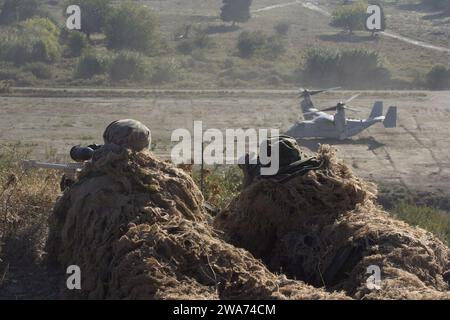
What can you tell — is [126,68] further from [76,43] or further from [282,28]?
[282,28]

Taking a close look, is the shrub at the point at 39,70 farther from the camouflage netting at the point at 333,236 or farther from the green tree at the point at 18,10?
the camouflage netting at the point at 333,236

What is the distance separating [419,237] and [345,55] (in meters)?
43.8

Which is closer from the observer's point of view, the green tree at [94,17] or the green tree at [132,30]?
the green tree at [132,30]

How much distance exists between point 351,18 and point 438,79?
16779mm

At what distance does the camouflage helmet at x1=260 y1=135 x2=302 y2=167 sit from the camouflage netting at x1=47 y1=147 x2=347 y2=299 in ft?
2.51

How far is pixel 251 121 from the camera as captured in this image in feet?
114

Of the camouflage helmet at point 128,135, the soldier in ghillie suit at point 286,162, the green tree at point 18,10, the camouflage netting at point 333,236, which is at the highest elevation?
the green tree at point 18,10

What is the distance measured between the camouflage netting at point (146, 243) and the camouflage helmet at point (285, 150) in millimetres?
764

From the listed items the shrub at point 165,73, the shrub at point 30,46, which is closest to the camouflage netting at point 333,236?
the shrub at point 165,73

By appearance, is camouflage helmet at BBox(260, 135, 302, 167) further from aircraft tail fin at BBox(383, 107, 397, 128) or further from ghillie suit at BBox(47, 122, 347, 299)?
aircraft tail fin at BBox(383, 107, 397, 128)

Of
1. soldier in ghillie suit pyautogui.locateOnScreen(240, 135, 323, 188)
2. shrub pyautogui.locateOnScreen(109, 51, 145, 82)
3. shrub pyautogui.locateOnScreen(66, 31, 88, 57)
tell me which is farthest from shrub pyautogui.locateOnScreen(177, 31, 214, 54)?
soldier in ghillie suit pyautogui.locateOnScreen(240, 135, 323, 188)

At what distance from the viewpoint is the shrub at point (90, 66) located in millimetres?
46506
